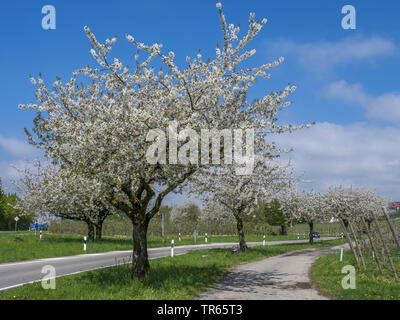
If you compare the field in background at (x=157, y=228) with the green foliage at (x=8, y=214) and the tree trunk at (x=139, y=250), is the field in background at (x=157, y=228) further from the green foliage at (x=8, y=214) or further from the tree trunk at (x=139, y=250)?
the tree trunk at (x=139, y=250)

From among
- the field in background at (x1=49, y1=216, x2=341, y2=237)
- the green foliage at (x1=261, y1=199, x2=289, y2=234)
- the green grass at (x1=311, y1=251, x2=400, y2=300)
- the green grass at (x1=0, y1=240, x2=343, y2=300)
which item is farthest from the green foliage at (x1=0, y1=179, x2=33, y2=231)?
the green grass at (x1=311, y1=251, x2=400, y2=300)

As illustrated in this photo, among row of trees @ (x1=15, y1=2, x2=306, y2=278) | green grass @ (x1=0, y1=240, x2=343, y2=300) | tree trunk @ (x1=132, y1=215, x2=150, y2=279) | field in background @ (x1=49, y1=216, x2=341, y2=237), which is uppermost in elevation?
row of trees @ (x1=15, y1=2, x2=306, y2=278)

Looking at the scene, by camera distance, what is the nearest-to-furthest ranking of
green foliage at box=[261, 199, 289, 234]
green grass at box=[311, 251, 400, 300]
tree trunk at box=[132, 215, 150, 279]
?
green grass at box=[311, 251, 400, 300], tree trunk at box=[132, 215, 150, 279], green foliage at box=[261, 199, 289, 234]

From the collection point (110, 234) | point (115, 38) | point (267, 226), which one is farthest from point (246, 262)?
point (267, 226)

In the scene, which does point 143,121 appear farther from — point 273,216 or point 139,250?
point 273,216

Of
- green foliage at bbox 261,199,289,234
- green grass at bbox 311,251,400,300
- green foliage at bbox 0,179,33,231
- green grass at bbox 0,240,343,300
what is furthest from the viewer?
green foliage at bbox 0,179,33,231

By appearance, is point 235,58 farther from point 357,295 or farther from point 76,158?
point 357,295

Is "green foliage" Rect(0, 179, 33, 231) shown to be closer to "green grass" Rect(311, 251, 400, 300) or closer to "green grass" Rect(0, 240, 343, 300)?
"green grass" Rect(0, 240, 343, 300)

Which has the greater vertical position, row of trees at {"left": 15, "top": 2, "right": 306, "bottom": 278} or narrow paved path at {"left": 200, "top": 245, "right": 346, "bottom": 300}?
row of trees at {"left": 15, "top": 2, "right": 306, "bottom": 278}

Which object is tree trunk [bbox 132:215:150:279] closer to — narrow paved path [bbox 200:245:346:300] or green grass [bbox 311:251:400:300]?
narrow paved path [bbox 200:245:346:300]

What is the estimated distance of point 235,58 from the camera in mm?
10250

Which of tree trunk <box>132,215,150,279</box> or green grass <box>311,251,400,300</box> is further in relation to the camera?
tree trunk <box>132,215,150,279</box>

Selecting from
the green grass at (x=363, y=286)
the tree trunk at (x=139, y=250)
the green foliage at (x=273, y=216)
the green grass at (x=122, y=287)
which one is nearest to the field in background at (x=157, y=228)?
the green foliage at (x=273, y=216)
